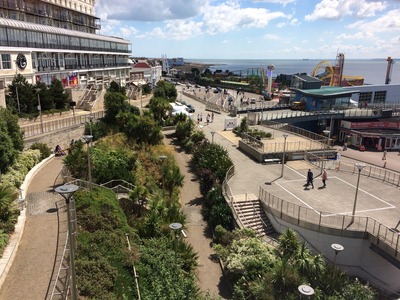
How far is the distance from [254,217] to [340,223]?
4923mm

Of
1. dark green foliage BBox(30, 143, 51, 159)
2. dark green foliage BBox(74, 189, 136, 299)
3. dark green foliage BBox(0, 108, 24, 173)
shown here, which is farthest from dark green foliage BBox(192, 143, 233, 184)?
dark green foliage BBox(0, 108, 24, 173)

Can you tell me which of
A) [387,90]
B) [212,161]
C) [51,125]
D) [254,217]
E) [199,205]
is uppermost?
[387,90]

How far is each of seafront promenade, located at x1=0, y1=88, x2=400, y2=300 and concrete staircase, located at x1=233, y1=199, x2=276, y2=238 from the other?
2.57 feet

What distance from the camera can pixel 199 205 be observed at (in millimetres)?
23078

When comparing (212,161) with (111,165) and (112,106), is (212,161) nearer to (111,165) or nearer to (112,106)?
(111,165)

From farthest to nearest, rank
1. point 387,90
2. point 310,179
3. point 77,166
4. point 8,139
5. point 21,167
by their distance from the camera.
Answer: point 387,90 < point 310,179 < point 21,167 < point 77,166 < point 8,139

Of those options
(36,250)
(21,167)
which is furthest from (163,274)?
(21,167)

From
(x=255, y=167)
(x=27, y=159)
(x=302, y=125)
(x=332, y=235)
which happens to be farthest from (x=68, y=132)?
(x=302, y=125)

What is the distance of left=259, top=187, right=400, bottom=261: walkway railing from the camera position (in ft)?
51.9

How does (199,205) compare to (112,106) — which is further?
(112,106)

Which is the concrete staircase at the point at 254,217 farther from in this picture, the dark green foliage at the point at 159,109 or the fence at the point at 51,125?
the dark green foliage at the point at 159,109

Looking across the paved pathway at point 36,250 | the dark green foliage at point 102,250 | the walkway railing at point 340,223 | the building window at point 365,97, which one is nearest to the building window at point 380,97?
the building window at point 365,97

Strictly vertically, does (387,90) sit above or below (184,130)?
above

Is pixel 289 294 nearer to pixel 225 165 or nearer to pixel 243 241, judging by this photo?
pixel 243 241
